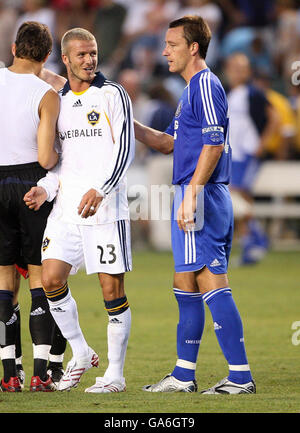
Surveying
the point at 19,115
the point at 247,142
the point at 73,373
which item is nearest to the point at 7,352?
the point at 73,373

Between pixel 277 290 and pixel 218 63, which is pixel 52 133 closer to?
pixel 277 290

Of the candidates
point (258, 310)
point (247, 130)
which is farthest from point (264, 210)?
point (258, 310)

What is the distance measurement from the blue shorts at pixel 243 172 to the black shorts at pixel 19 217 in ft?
28.5

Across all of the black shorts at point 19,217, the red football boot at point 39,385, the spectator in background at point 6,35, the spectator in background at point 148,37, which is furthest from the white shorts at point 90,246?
the spectator in background at point 6,35

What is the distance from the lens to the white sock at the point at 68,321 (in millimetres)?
6250

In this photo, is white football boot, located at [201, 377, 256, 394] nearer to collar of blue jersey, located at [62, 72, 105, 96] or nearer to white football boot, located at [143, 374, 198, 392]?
white football boot, located at [143, 374, 198, 392]

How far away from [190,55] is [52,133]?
1.03 m

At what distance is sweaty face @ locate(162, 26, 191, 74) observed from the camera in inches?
243

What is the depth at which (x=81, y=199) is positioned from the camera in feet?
20.3

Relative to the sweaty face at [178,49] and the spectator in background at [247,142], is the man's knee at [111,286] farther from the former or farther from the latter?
the spectator in background at [247,142]

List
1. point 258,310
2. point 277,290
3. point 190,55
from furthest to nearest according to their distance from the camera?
point 277,290
point 258,310
point 190,55

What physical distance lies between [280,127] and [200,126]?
34.7 feet

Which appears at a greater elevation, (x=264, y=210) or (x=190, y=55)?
(x=190, y=55)
